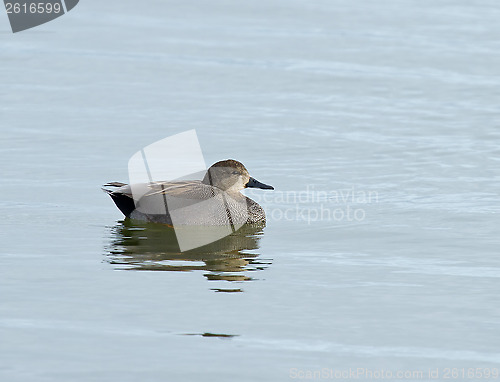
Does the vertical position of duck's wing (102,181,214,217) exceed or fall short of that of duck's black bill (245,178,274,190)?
it exceeds it

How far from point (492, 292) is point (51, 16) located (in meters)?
15.7

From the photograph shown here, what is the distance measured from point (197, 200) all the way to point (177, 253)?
1.52 meters

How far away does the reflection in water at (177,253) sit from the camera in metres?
9.70

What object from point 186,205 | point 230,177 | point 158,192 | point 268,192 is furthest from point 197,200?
point 268,192

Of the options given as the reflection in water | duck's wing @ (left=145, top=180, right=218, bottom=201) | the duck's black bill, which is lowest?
the reflection in water

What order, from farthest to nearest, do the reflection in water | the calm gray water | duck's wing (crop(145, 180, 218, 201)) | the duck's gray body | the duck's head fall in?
the duck's head < duck's wing (crop(145, 180, 218, 201)) < the duck's gray body < the reflection in water < the calm gray water

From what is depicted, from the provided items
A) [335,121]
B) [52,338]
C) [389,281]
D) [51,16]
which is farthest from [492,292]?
Answer: [51,16]

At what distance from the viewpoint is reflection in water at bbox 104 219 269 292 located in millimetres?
9695

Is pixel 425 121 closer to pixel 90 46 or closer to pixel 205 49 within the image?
pixel 205 49

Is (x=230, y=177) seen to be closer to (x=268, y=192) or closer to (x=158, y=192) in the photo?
(x=158, y=192)

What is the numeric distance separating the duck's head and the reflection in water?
0.69 meters

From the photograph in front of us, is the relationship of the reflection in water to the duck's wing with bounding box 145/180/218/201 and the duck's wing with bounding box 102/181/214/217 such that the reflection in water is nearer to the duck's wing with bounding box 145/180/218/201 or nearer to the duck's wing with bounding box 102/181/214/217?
the duck's wing with bounding box 102/181/214/217

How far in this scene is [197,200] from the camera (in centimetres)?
1177

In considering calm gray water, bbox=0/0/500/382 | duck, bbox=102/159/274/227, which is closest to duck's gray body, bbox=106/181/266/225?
duck, bbox=102/159/274/227
